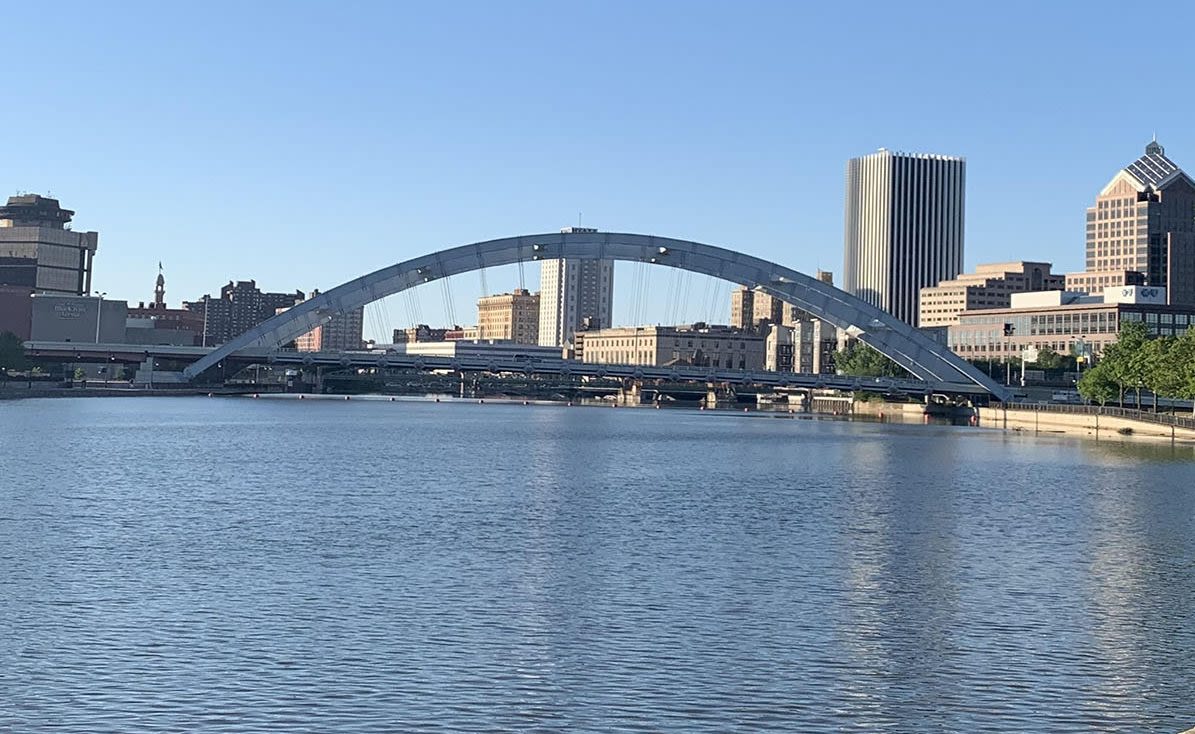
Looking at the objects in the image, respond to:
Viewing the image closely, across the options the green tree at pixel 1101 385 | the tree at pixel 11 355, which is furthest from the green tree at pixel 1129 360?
the tree at pixel 11 355

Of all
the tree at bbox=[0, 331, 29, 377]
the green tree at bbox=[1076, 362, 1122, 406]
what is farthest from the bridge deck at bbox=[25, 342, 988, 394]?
the green tree at bbox=[1076, 362, 1122, 406]

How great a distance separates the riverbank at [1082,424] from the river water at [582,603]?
47.8 m

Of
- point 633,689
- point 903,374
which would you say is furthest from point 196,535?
point 903,374

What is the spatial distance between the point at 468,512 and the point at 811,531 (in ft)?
31.1

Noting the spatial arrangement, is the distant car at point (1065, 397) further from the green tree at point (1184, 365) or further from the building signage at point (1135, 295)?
the green tree at point (1184, 365)

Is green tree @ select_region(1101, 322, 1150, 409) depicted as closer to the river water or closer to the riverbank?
the riverbank

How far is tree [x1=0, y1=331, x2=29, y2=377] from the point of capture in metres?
166

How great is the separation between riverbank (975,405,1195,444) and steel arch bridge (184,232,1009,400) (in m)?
17.1

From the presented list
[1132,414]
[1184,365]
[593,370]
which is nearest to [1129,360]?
[1132,414]

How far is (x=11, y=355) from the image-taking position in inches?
6570

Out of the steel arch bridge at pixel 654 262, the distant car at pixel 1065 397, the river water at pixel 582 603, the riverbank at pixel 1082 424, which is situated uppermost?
the steel arch bridge at pixel 654 262

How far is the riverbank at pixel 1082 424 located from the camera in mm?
106688

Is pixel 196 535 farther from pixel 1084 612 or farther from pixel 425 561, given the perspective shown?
pixel 1084 612

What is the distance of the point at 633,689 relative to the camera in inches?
869
